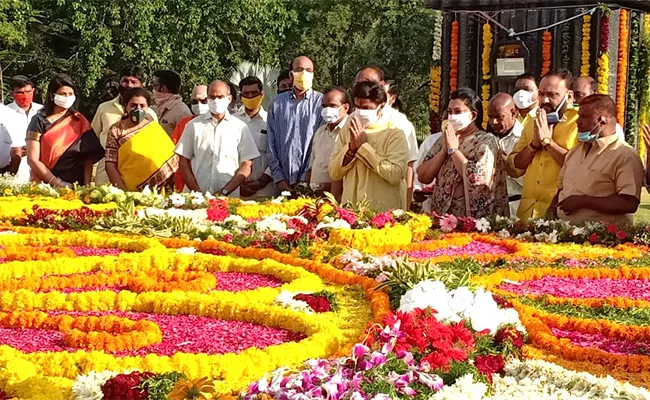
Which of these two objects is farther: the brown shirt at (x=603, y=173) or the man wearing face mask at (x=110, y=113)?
the man wearing face mask at (x=110, y=113)

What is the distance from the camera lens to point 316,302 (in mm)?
5539

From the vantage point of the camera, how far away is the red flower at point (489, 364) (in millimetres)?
4328

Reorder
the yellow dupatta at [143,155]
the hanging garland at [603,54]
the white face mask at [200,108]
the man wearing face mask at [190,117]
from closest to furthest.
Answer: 1. the yellow dupatta at [143,155]
2. the man wearing face mask at [190,117]
3. the white face mask at [200,108]
4. the hanging garland at [603,54]

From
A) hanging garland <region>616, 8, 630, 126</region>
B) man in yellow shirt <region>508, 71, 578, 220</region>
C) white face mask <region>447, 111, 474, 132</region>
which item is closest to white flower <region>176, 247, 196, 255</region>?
white face mask <region>447, 111, 474, 132</region>

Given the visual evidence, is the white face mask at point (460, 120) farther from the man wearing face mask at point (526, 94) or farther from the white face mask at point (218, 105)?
the white face mask at point (218, 105)

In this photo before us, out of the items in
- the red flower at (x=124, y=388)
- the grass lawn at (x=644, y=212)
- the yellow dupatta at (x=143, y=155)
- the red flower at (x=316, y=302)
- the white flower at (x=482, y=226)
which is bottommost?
the grass lawn at (x=644, y=212)

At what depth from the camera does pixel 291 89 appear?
11.5m

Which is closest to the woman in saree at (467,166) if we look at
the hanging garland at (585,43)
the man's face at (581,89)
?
the man's face at (581,89)

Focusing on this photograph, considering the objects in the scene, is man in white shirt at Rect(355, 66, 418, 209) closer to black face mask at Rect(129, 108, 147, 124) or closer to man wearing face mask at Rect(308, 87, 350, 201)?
man wearing face mask at Rect(308, 87, 350, 201)

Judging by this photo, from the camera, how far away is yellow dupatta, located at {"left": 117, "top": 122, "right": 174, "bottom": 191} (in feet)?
34.2

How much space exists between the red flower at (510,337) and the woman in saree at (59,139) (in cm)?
699

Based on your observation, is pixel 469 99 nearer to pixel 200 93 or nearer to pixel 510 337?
pixel 510 337

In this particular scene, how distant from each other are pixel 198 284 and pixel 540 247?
3070 mm

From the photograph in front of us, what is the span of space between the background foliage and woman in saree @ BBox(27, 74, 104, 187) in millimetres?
22743
